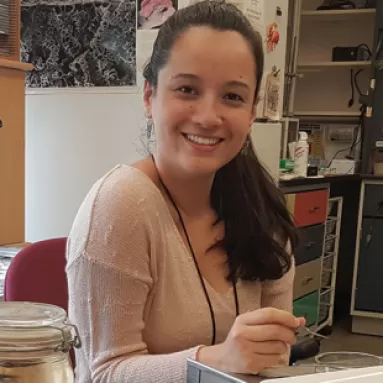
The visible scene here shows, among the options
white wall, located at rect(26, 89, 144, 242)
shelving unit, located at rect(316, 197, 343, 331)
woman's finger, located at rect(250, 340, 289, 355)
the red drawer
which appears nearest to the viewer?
woman's finger, located at rect(250, 340, 289, 355)

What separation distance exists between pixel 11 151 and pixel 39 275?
662mm

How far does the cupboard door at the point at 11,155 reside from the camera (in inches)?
64.1

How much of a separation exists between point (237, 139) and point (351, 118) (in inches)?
112

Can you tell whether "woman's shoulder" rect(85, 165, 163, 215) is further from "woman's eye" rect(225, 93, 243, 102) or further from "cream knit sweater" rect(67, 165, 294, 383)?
"woman's eye" rect(225, 93, 243, 102)

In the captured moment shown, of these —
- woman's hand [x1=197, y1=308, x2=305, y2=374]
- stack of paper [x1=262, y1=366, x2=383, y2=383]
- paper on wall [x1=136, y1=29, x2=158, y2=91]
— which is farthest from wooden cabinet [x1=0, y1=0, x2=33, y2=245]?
stack of paper [x1=262, y1=366, x2=383, y2=383]

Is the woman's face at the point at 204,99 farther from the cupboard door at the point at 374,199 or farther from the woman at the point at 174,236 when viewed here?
the cupboard door at the point at 374,199

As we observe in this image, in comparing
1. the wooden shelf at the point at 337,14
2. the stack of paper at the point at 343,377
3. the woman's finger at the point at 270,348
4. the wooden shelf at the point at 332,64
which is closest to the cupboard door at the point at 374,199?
the wooden shelf at the point at 332,64

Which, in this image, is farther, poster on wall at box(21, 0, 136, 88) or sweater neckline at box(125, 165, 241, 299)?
poster on wall at box(21, 0, 136, 88)

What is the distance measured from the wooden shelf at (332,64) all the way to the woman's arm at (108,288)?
9.49ft

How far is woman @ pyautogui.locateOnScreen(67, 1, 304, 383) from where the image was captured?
0.89m

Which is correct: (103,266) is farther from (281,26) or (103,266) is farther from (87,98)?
(281,26)

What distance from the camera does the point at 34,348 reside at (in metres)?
0.44

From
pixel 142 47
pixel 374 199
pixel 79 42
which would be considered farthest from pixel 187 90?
pixel 374 199

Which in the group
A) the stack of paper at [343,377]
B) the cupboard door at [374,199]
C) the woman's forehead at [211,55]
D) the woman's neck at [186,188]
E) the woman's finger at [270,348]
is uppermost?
the woman's forehead at [211,55]
